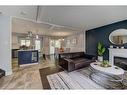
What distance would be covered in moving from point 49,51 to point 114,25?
25.0 ft

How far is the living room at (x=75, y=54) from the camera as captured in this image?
2.73 metres

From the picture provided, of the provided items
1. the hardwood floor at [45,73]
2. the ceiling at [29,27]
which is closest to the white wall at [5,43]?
the ceiling at [29,27]

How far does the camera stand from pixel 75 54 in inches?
205

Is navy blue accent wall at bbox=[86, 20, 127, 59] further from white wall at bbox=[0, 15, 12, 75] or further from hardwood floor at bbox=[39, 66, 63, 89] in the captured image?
white wall at bbox=[0, 15, 12, 75]

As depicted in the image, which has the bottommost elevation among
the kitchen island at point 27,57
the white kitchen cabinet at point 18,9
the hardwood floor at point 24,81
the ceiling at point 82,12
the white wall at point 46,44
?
the hardwood floor at point 24,81

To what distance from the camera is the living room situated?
2732 mm

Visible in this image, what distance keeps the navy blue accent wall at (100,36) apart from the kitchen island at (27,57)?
421 cm

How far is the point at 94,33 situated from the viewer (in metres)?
6.37

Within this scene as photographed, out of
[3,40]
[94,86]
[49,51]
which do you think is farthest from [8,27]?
[49,51]

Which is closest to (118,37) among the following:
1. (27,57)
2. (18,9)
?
(18,9)

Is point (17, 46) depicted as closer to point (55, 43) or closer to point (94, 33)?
point (55, 43)

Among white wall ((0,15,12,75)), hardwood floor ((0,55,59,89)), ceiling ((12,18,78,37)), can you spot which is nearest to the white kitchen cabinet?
white wall ((0,15,12,75))

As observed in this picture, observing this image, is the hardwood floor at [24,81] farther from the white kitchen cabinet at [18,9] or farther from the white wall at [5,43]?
the white kitchen cabinet at [18,9]

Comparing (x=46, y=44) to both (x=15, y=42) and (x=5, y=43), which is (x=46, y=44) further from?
(x=5, y=43)
